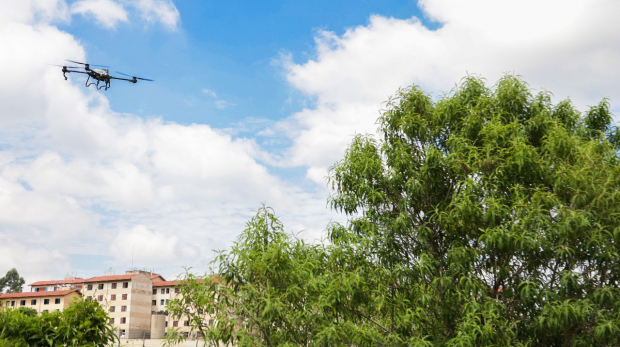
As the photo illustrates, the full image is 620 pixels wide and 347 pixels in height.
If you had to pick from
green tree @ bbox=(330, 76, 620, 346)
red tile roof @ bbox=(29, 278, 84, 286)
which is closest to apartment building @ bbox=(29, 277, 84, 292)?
red tile roof @ bbox=(29, 278, 84, 286)

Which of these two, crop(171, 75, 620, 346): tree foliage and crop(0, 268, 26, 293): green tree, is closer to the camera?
crop(171, 75, 620, 346): tree foliage

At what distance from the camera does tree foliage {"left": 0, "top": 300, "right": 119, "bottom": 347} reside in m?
6.98

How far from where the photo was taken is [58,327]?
7203 millimetres

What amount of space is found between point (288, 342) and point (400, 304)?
72.9 inches

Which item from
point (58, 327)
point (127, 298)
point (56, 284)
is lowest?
point (58, 327)

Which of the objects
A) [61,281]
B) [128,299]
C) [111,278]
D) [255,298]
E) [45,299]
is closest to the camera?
[255,298]

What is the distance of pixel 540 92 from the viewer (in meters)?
8.86

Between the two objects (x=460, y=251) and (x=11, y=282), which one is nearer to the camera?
(x=460, y=251)

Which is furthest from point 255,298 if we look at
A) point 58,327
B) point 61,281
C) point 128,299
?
point 61,281

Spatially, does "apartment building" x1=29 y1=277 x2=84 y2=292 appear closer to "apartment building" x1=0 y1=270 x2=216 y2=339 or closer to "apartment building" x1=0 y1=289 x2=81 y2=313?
"apartment building" x1=0 y1=270 x2=216 y2=339

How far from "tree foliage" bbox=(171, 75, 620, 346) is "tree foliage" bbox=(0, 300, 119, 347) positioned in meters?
1.58

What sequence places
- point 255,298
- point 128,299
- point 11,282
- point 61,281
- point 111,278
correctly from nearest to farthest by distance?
point 255,298 < point 128,299 < point 111,278 < point 61,281 < point 11,282

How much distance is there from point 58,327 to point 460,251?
18.2ft

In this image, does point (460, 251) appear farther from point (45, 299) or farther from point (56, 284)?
point (56, 284)
